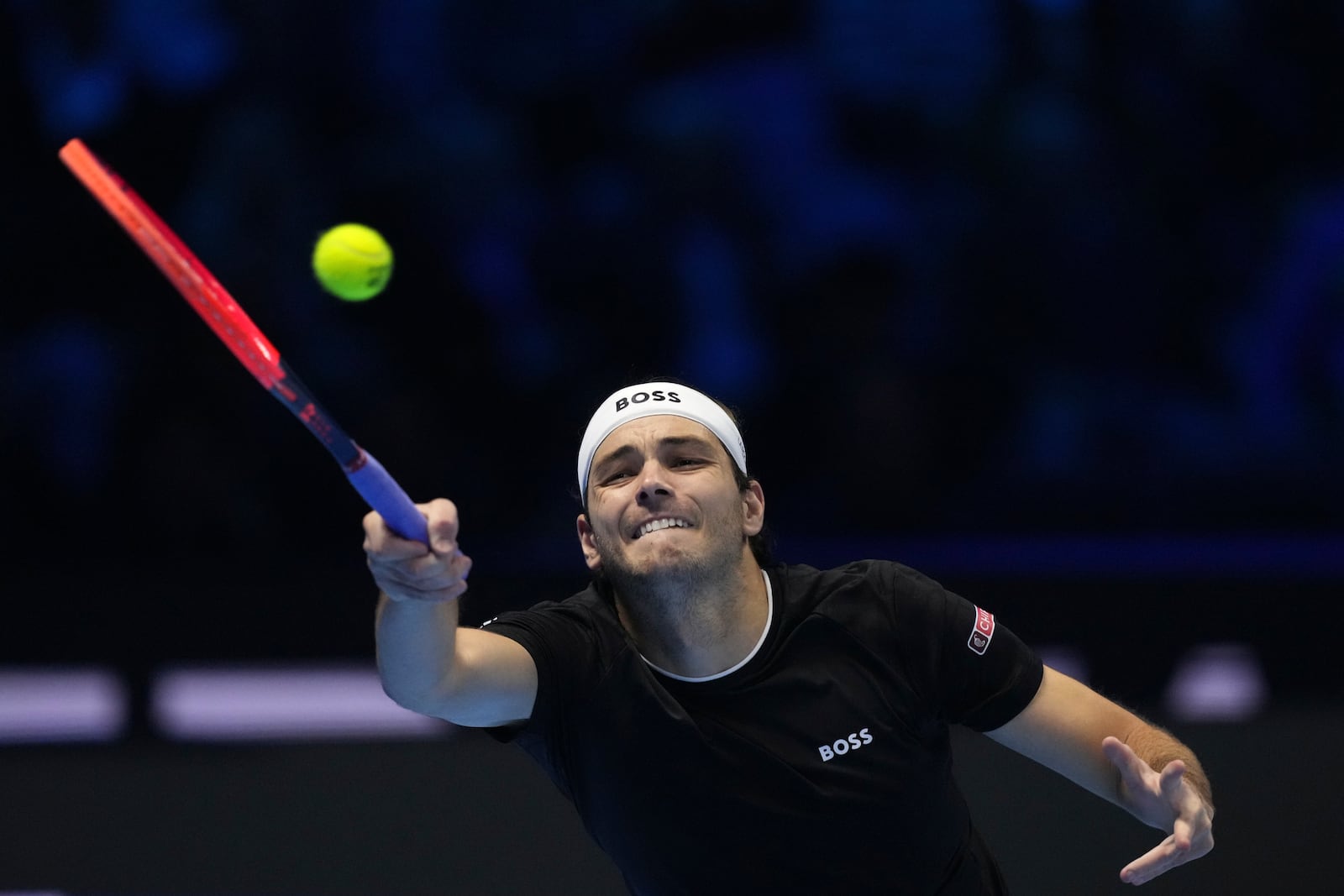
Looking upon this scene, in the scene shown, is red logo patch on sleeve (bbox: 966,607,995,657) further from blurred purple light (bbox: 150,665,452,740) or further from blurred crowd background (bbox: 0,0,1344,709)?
blurred crowd background (bbox: 0,0,1344,709)

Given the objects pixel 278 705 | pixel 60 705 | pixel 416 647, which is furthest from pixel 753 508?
pixel 60 705

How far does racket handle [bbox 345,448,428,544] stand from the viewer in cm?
204

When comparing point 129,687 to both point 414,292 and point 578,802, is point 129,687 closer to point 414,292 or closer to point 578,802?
point 578,802

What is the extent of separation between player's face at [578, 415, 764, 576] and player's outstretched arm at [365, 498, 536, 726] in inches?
12.4

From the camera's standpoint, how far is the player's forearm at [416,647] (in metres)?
2.33

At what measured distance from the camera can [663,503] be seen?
114 inches

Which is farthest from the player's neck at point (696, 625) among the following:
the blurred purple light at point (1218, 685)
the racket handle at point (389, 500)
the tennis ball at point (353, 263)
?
the blurred purple light at point (1218, 685)

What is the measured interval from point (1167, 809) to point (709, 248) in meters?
5.19

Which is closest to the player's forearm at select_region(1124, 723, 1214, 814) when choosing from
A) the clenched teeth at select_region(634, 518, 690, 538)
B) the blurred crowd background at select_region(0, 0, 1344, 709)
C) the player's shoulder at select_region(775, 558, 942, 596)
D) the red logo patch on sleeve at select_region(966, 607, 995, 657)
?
the red logo patch on sleeve at select_region(966, 607, 995, 657)

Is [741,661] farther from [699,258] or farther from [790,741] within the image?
[699,258]

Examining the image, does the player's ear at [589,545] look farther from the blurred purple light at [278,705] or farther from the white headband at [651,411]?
the blurred purple light at [278,705]

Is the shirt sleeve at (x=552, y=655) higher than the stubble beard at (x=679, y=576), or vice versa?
the stubble beard at (x=679, y=576)

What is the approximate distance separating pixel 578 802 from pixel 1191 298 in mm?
5614

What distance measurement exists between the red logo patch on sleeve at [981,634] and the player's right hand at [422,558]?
1.20 m
